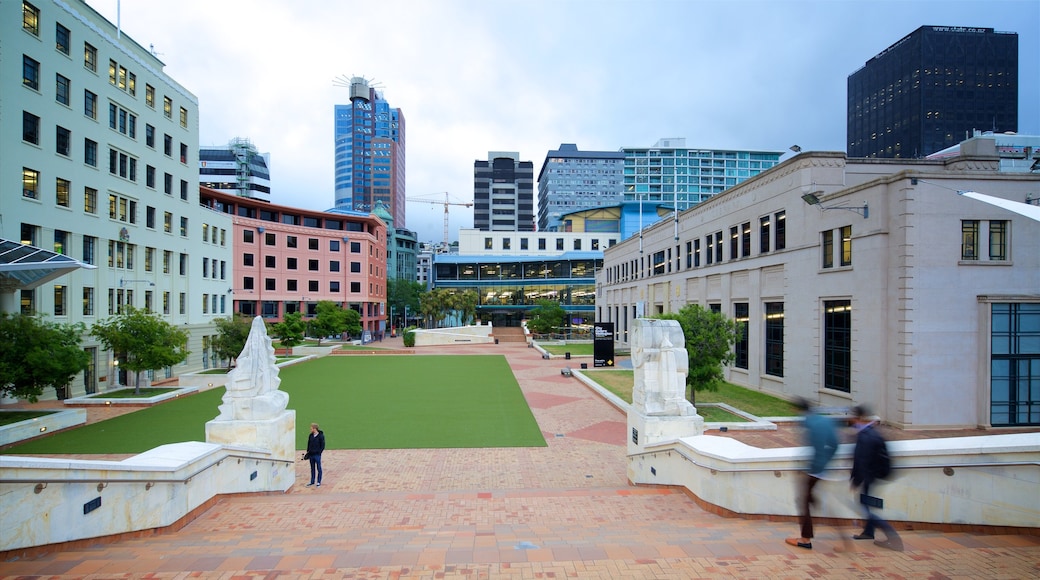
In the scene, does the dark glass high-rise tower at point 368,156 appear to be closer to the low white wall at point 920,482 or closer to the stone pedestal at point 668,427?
the stone pedestal at point 668,427

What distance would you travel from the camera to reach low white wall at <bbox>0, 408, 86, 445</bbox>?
15677mm

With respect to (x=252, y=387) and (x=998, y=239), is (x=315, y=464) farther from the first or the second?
(x=998, y=239)

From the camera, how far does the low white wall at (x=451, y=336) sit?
5378 centimetres

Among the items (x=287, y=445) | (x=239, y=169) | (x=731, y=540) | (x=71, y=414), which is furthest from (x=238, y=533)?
(x=239, y=169)

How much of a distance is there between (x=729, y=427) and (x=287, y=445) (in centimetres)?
1331

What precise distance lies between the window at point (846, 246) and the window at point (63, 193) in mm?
35657

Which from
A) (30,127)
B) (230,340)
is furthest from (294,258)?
(30,127)

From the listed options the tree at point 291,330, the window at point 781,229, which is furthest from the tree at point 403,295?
the window at point 781,229

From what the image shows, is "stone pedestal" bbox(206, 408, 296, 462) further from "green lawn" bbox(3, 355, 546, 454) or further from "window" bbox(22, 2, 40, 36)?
"window" bbox(22, 2, 40, 36)

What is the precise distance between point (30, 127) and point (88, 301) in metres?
8.71

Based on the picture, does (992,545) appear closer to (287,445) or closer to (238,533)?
(238,533)

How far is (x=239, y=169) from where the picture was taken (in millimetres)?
92438

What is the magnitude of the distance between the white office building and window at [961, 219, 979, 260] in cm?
3741

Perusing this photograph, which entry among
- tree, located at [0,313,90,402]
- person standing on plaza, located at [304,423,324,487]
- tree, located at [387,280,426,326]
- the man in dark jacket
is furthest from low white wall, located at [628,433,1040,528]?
tree, located at [387,280,426,326]
